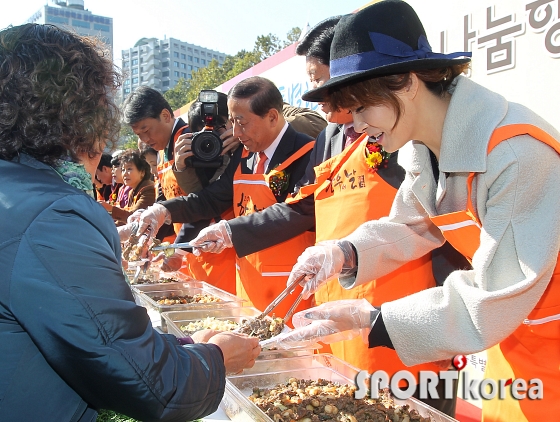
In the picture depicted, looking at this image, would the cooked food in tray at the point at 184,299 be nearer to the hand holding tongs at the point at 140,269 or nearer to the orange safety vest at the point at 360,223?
the hand holding tongs at the point at 140,269

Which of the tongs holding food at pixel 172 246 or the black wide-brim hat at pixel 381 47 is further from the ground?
the black wide-brim hat at pixel 381 47

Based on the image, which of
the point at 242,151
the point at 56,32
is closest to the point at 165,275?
the point at 242,151

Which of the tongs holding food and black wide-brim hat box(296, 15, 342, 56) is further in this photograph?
the tongs holding food

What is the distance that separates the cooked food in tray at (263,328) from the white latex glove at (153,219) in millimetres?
1350

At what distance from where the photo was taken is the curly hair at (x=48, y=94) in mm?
944

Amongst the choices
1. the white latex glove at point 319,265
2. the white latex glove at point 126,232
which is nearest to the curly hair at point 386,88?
the white latex glove at point 319,265

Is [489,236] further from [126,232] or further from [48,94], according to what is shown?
[126,232]

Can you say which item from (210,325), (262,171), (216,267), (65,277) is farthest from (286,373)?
(216,267)

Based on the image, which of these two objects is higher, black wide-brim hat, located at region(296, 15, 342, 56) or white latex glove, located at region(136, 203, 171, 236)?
black wide-brim hat, located at region(296, 15, 342, 56)

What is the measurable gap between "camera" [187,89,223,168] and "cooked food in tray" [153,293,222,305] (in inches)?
34.9

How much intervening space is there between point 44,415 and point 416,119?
1.05 m

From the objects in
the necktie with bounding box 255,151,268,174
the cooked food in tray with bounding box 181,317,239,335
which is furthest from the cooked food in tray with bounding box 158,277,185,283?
the cooked food in tray with bounding box 181,317,239,335

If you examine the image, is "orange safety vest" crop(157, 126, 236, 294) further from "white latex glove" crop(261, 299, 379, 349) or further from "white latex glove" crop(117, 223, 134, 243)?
"white latex glove" crop(261, 299, 379, 349)

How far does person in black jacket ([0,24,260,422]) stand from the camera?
80 cm
